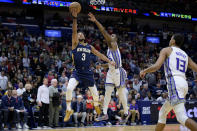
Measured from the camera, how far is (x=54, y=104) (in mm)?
13656

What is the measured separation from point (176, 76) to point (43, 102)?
330 inches

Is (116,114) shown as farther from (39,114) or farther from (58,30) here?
(58,30)

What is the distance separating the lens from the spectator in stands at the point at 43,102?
13.3 m

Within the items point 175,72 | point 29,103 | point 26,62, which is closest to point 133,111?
point 29,103

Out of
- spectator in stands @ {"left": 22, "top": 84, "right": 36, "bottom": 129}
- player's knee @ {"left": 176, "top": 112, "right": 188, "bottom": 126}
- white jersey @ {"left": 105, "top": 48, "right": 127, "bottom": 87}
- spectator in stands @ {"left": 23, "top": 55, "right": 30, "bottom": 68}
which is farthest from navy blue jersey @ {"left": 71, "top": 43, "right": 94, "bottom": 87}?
spectator in stands @ {"left": 23, "top": 55, "right": 30, "bottom": 68}

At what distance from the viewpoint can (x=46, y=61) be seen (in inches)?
763

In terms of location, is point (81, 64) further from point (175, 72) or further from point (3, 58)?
point (3, 58)

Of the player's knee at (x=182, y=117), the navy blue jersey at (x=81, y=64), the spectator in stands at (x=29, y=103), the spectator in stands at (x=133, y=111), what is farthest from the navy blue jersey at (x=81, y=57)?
the spectator in stands at (x=133, y=111)

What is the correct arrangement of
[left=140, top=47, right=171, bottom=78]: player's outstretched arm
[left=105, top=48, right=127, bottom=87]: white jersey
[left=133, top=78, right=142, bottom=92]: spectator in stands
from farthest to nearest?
[left=133, top=78, right=142, bottom=92]: spectator in stands
[left=105, top=48, right=127, bottom=87]: white jersey
[left=140, top=47, right=171, bottom=78]: player's outstretched arm

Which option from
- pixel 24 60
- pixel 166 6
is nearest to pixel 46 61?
pixel 24 60

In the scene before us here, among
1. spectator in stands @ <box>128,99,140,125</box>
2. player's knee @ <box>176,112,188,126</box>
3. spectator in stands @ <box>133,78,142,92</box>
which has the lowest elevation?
spectator in stands @ <box>128,99,140,125</box>

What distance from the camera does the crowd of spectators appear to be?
43.9 feet

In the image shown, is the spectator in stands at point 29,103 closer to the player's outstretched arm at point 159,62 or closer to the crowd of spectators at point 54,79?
the crowd of spectators at point 54,79

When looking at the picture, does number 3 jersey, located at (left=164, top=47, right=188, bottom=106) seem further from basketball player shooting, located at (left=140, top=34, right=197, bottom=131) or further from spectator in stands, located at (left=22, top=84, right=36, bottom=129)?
spectator in stands, located at (left=22, top=84, right=36, bottom=129)
